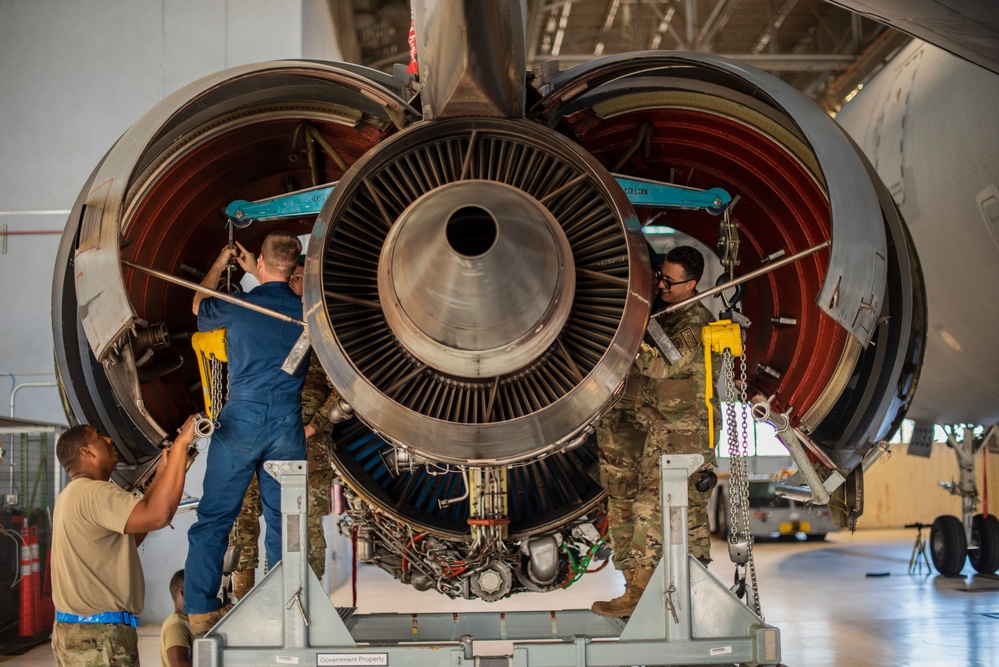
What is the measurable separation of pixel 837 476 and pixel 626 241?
4.67 feet

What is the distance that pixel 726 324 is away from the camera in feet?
10.9

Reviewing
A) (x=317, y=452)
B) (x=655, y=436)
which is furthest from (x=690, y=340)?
(x=317, y=452)

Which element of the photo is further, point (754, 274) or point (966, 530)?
point (966, 530)

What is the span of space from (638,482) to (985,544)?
24.6ft

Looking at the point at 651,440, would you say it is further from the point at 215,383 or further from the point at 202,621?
the point at 202,621

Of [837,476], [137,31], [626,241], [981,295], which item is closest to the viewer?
[626,241]

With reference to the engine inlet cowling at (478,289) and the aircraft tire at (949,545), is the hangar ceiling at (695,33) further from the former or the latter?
the engine inlet cowling at (478,289)

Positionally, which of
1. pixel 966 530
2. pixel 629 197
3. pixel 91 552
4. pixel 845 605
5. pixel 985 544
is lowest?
pixel 845 605

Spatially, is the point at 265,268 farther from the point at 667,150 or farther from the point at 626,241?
the point at 667,150

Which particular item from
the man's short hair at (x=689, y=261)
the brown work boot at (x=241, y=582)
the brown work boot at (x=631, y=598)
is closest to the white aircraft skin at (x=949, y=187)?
the man's short hair at (x=689, y=261)

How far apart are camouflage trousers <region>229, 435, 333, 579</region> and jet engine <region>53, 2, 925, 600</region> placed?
12cm

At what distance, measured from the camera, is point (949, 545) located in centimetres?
992

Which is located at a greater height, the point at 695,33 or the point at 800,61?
the point at 695,33

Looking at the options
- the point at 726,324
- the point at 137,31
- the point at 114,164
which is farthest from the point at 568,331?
the point at 137,31
